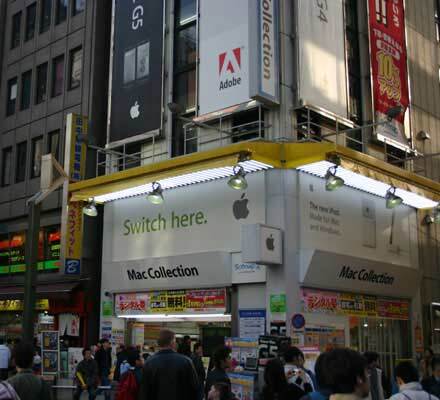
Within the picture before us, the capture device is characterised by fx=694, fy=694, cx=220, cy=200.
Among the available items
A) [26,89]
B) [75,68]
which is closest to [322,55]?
[75,68]

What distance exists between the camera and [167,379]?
671 cm

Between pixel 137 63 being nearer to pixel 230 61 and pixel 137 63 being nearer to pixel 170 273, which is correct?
pixel 230 61

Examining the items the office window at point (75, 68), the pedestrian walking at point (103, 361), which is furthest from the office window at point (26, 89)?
the pedestrian walking at point (103, 361)

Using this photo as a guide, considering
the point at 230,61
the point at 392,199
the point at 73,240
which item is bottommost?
the point at 73,240

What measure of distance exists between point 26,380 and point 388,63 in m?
16.9

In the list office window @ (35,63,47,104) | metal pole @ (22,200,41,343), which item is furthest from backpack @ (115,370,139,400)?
office window @ (35,63,47,104)

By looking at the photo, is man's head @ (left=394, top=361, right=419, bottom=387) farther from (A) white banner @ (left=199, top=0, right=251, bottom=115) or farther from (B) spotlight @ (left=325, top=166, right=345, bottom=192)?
(A) white banner @ (left=199, top=0, right=251, bottom=115)

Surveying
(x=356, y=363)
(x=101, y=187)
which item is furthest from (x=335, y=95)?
(x=356, y=363)

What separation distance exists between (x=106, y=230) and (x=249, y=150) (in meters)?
6.69

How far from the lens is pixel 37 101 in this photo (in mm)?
25109

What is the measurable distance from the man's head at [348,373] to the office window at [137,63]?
17.4m

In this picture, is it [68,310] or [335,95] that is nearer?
[335,95]

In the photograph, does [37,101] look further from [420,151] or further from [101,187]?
[420,151]

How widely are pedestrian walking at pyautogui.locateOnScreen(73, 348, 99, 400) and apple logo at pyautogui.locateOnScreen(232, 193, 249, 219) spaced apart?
4.86 meters
